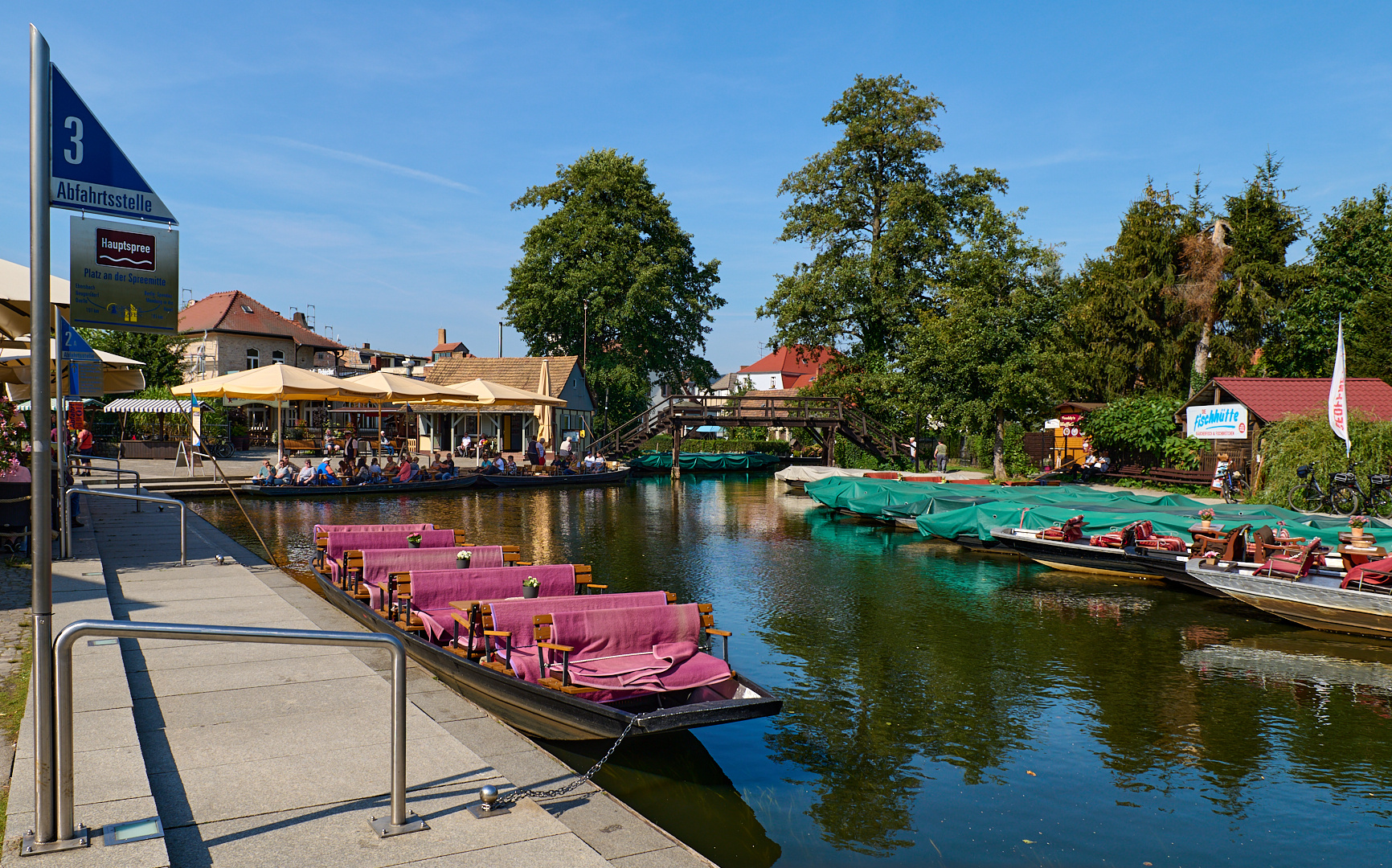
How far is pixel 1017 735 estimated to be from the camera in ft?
30.1

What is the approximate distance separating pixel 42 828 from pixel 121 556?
452 inches

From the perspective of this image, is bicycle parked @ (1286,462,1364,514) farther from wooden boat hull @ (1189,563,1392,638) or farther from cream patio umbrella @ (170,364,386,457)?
cream patio umbrella @ (170,364,386,457)

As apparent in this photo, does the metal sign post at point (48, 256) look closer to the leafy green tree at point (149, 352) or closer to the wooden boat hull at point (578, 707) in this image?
the wooden boat hull at point (578, 707)

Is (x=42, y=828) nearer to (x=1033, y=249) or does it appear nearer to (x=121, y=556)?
(x=121, y=556)

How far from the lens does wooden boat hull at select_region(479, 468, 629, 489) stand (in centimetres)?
3516

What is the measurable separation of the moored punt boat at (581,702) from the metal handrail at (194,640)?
2.28m

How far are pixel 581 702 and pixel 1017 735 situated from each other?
4653 millimetres

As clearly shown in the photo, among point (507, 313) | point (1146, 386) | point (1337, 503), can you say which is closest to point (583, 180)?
point (507, 313)

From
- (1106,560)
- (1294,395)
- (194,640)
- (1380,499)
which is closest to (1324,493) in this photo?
(1380,499)

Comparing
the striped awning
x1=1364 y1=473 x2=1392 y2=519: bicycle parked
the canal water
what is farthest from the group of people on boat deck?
x1=1364 y1=473 x2=1392 y2=519: bicycle parked

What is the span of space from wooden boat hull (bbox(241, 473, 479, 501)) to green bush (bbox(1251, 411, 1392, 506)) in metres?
25.8

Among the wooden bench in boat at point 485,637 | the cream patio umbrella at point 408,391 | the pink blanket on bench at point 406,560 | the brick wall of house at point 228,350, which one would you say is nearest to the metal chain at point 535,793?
the wooden bench in boat at point 485,637

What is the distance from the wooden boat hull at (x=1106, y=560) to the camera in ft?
54.9

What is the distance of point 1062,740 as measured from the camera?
902 centimetres
